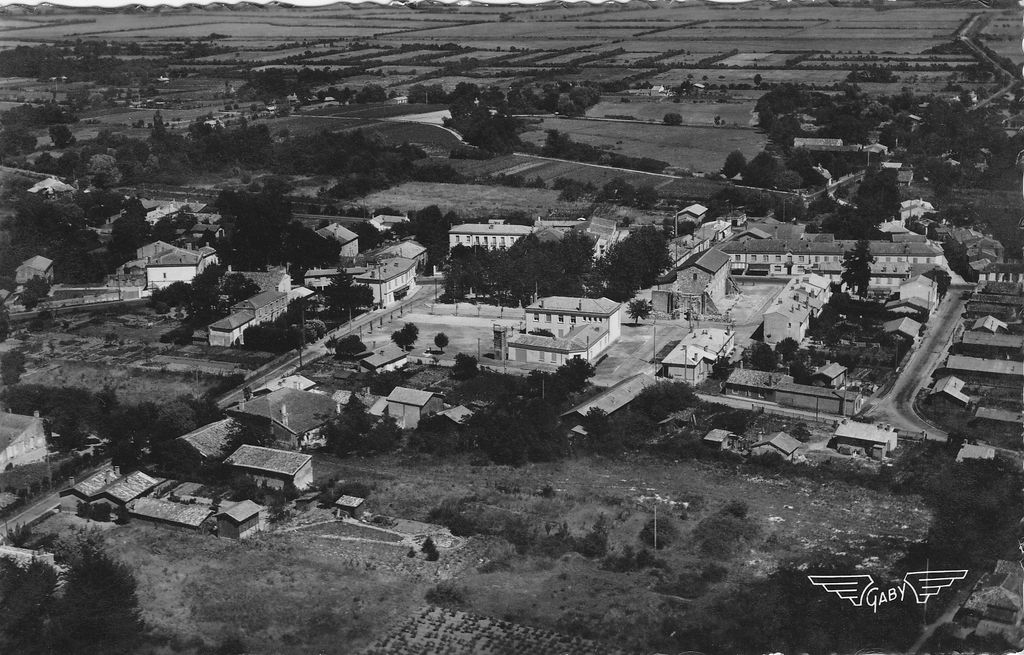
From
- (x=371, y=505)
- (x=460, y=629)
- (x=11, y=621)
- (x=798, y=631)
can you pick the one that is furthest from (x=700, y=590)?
(x=11, y=621)

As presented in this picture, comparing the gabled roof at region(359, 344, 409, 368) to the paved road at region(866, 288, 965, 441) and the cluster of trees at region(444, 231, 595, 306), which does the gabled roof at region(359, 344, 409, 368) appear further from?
the paved road at region(866, 288, 965, 441)

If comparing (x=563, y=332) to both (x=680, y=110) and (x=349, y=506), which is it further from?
(x=680, y=110)

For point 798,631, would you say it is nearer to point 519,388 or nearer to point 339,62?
point 519,388

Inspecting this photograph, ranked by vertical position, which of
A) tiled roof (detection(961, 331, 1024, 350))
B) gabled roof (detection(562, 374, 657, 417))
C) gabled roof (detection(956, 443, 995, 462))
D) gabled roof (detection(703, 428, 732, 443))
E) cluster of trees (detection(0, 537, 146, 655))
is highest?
cluster of trees (detection(0, 537, 146, 655))

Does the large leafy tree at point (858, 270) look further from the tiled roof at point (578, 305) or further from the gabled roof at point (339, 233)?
the gabled roof at point (339, 233)

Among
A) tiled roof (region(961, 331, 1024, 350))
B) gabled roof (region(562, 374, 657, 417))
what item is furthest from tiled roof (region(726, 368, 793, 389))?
tiled roof (region(961, 331, 1024, 350))

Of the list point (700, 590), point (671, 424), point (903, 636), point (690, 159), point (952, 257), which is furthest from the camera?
point (690, 159)
